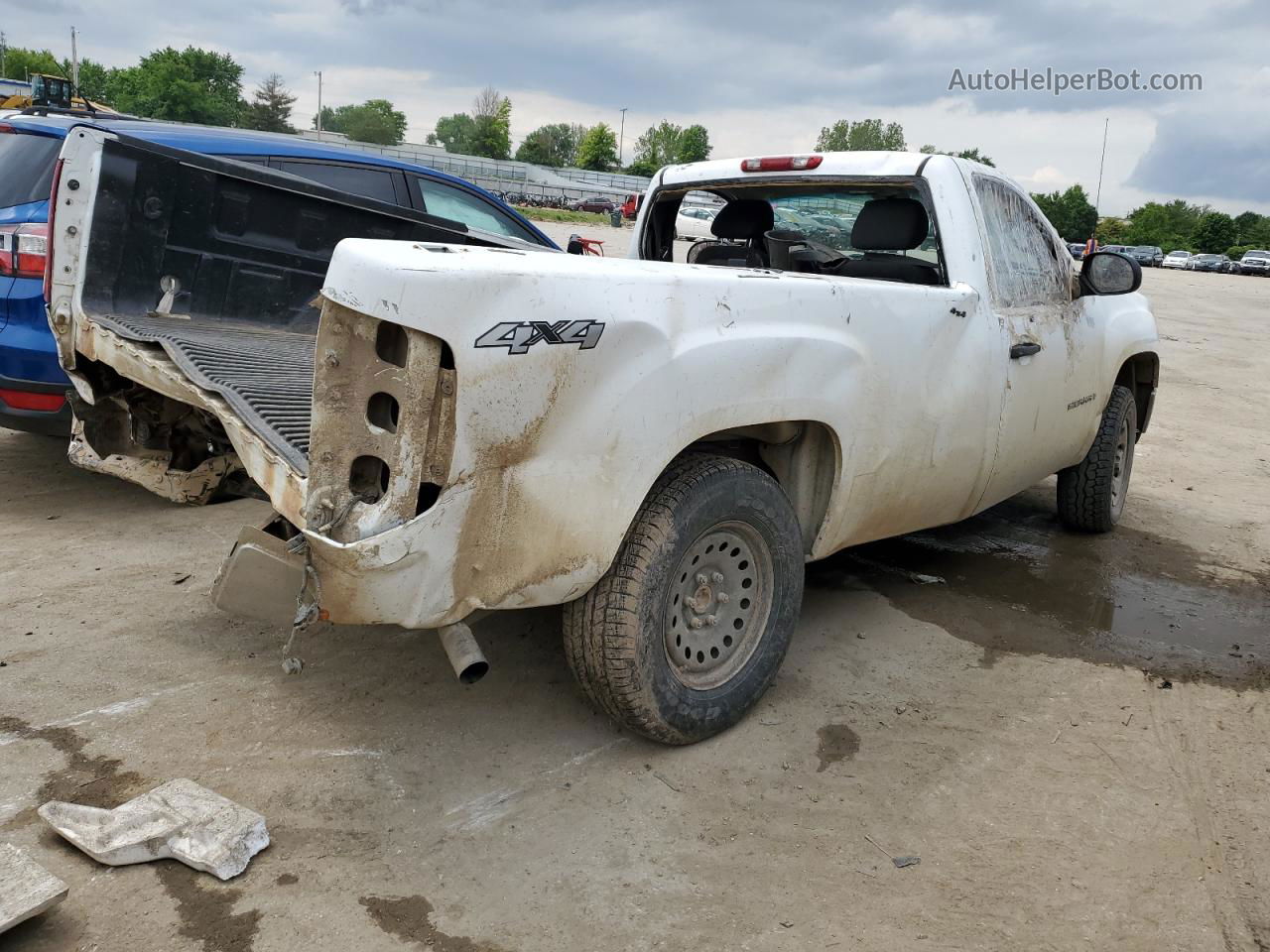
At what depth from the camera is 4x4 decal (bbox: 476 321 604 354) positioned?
7.77 ft

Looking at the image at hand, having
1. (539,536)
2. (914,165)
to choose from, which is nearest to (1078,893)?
(539,536)

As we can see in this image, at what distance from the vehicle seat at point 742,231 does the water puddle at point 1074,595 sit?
148cm

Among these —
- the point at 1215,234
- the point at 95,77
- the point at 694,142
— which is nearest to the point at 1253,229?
the point at 1215,234

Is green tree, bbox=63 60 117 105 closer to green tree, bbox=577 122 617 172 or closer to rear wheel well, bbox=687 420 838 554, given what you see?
green tree, bbox=577 122 617 172

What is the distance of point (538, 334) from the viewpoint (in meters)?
2.43

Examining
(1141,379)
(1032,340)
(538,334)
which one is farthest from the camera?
(1141,379)

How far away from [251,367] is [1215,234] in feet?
296

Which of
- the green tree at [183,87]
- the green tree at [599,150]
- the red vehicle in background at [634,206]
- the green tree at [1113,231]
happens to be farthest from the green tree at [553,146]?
the red vehicle in background at [634,206]

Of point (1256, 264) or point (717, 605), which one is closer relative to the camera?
point (717, 605)

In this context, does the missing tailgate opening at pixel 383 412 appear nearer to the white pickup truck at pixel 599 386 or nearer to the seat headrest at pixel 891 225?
the white pickup truck at pixel 599 386

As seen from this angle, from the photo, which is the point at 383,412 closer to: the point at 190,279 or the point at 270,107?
the point at 190,279

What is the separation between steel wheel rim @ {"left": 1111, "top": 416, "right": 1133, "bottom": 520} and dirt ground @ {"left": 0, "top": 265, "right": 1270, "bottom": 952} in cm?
108

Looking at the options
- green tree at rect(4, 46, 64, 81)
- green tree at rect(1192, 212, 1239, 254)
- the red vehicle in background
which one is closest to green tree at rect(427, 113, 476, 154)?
green tree at rect(4, 46, 64, 81)

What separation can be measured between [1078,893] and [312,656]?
2486mm
